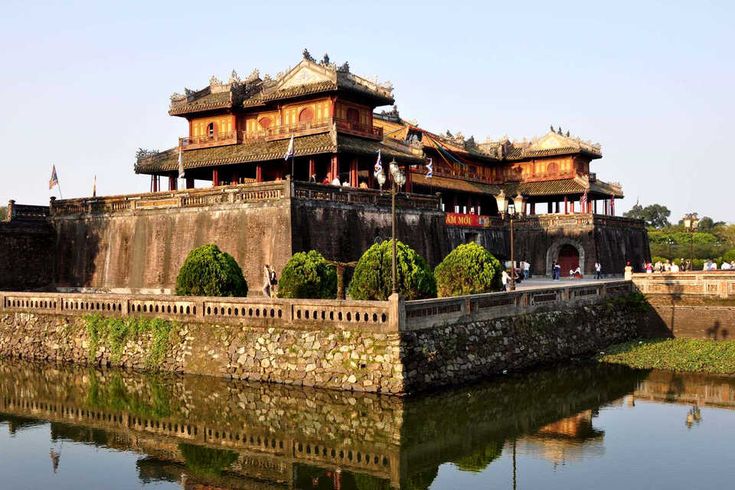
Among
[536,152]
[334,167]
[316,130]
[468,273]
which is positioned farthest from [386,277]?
[536,152]

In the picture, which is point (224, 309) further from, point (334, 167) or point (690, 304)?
point (690, 304)

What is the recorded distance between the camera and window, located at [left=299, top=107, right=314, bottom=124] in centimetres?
3694

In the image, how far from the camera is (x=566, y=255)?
159 feet

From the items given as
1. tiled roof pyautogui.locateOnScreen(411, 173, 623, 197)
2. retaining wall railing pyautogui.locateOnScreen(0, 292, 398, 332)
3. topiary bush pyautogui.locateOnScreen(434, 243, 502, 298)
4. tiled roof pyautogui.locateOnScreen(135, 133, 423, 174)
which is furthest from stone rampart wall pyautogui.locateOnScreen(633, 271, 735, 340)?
tiled roof pyautogui.locateOnScreen(411, 173, 623, 197)

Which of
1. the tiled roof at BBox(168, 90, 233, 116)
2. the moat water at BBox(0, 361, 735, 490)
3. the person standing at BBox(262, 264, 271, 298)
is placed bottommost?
the moat water at BBox(0, 361, 735, 490)

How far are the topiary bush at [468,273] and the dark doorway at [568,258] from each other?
82.4 feet

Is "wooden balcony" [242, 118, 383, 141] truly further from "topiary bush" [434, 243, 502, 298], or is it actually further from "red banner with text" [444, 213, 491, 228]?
"topiary bush" [434, 243, 502, 298]

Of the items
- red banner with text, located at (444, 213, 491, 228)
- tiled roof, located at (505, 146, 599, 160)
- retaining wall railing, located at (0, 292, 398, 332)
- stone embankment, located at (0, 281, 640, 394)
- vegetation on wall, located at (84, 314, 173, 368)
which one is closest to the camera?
stone embankment, located at (0, 281, 640, 394)

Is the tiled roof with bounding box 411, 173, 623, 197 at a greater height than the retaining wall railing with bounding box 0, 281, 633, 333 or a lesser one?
greater

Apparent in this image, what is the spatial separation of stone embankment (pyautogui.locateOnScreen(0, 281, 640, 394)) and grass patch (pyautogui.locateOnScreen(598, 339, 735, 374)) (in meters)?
1.20

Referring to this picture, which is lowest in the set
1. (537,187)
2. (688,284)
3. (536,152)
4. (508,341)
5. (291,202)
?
(508,341)

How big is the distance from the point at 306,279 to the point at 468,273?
202 inches

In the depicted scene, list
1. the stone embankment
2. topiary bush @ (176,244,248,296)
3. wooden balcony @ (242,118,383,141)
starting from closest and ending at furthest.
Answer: the stone embankment, topiary bush @ (176,244,248,296), wooden balcony @ (242,118,383,141)

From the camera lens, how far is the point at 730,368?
22750 mm
